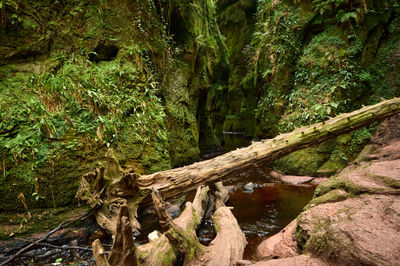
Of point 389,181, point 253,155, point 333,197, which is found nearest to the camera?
point 389,181

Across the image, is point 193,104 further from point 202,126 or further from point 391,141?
point 391,141

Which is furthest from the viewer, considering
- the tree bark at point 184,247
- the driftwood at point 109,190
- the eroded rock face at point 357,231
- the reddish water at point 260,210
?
the reddish water at point 260,210

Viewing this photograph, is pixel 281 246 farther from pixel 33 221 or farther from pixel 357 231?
pixel 33 221

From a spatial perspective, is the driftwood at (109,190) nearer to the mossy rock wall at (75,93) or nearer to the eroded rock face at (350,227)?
the mossy rock wall at (75,93)

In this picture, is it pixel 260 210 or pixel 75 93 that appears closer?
pixel 75 93

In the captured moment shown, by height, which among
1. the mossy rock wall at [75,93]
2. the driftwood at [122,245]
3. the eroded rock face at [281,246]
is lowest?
the eroded rock face at [281,246]

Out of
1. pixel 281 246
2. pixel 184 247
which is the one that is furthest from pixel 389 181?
pixel 184 247

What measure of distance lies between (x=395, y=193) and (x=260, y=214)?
254 centimetres

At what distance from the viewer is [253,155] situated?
4629mm

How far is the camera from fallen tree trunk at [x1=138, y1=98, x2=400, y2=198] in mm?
3978

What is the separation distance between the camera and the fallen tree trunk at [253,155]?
157 inches

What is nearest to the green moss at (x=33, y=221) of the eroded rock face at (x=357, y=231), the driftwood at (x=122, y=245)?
the driftwood at (x=122, y=245)

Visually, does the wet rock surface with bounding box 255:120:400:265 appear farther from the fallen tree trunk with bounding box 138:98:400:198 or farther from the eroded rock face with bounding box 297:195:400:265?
the fallen tree trunk with bounding box 138:98:400:198

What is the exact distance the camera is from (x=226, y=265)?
245cm
